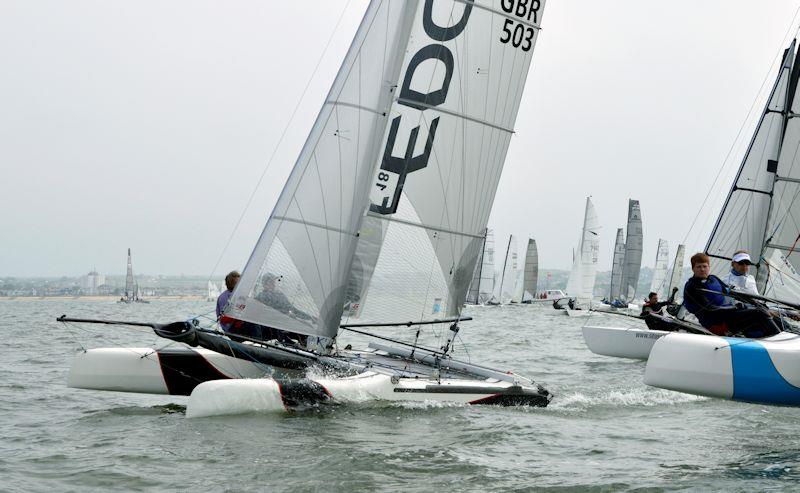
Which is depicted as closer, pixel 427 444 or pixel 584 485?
pixel 584 485

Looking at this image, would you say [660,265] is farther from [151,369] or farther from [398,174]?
[151,369]

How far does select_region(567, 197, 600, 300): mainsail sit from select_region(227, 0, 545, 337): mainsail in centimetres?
3161

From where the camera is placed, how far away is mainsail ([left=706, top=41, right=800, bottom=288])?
14.6 metres

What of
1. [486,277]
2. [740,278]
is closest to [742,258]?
[740,278]

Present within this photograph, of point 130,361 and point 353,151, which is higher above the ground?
point 353,151

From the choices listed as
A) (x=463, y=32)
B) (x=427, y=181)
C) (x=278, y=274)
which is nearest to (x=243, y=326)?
(x=278, y=274)

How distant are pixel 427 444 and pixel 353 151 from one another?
10.5ft

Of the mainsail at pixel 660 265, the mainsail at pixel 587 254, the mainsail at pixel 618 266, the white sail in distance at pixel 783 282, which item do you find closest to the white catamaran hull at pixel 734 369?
the white sail in distance at pixel 783 282

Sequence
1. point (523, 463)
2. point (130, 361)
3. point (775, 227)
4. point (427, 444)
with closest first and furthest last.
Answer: point (523, 463), point (427, 444), point (130, 361), point (775, 227)

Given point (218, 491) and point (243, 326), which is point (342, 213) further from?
point (218, 491)

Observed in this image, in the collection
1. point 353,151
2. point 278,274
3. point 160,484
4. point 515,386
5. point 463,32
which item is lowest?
point 160,484

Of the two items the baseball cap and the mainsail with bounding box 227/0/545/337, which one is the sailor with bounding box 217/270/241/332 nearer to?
the mainsail with bounding box 227/0/545/337

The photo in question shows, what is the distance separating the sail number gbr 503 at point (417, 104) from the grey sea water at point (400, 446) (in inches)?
86.0

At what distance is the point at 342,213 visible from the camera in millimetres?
8906
